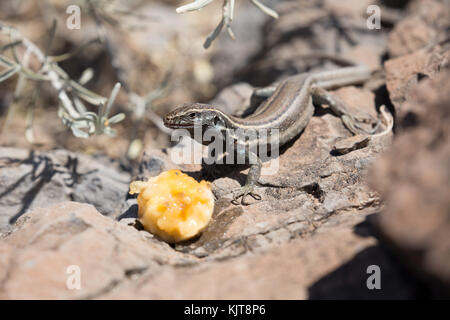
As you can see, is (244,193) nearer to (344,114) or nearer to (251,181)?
(251,181)

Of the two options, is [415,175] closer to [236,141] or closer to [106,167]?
[236,141]

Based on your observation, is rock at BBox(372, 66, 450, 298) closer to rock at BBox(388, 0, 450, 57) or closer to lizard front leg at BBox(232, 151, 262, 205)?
lizard front leg at BBox(232, 151, 262, 205)

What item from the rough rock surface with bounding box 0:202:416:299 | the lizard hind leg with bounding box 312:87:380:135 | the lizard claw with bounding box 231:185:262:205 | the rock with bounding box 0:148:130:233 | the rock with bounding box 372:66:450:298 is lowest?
the rock with bounding box 0:148:130:233

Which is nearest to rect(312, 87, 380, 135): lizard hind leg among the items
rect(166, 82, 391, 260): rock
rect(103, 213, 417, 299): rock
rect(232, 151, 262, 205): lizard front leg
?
rect(166, 82, 391, 260): rock

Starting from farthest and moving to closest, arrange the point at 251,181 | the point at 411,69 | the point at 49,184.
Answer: the point at 411,69
the point at 49,184
the point at 251,181

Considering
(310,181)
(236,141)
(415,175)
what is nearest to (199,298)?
(415,175)

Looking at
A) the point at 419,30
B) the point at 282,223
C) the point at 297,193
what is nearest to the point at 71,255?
the point at 282,223
